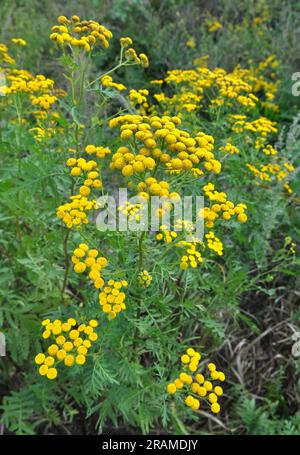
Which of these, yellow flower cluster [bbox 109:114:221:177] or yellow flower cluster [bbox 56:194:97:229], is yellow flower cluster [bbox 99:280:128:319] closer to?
yellow flower cluster [bbox 56:194:97:229]

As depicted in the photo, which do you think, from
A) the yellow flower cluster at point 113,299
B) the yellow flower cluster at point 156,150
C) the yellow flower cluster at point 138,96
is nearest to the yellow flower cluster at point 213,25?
the yellow flower cluster at point 138,96

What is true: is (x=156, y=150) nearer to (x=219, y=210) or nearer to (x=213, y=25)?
(x=219, y=210)

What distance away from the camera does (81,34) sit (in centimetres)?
201

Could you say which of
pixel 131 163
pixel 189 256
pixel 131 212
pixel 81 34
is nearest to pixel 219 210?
pixel 189 256

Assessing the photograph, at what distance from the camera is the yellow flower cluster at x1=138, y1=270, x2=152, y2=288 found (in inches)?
70.1

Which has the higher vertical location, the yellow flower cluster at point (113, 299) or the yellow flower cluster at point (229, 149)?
the yellow flower cluster at point (229, 149)

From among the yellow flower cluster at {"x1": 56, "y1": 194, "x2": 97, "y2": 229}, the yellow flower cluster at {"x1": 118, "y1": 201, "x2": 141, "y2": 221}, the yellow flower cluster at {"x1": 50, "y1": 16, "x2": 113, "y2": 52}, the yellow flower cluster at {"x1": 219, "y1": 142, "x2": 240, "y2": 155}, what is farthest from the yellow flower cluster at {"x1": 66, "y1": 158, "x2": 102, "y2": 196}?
the yellow flower cluster at {"x1": 219, "y1": 142, "x2": 240, "y2": 155}

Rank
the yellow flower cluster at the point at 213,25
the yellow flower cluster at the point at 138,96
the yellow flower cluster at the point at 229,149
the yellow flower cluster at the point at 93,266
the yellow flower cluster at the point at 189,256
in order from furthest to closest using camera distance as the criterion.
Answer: the yellow flower cluster at the point at 213,25 < the yellow flower cluster at the point at 229,149 < the yellow flower cluster at the point at 138,96 < the yellow flower cluster at the point at 189,256 < the yellow flower cluster at the point at 93,266

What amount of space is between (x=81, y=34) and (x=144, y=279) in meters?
1.21

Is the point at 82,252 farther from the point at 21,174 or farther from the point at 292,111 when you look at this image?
the point at 292,111

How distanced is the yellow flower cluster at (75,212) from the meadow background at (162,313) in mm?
201

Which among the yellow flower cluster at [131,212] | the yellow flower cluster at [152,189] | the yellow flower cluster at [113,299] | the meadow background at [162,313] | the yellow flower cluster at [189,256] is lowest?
the meadow background at [162,313]

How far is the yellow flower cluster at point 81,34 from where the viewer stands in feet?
6.13

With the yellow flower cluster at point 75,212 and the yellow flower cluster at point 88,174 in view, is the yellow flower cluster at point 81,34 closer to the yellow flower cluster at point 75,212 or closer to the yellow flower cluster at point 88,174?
the yellow flower cluster at point 88,174
